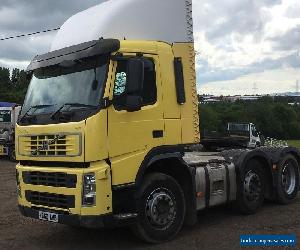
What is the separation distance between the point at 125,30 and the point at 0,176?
457 inches

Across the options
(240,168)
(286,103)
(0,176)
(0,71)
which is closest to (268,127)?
(286,103)

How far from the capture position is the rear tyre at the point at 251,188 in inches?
355

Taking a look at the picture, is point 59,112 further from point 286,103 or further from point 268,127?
point 286,103

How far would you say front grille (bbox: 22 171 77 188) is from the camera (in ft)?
21.2

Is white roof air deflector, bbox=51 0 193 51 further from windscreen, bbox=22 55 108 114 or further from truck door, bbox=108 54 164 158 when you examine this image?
windscreen, bbox=22 55 108 114

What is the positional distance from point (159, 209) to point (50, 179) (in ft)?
5.49

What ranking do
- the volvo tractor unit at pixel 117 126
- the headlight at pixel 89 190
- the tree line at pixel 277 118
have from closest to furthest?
the headlight at pixel 89 190
the volvo tractor unit at pixel 117 126
the tree line at pixel 277 118

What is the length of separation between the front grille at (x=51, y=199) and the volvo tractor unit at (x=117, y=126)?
0.01m

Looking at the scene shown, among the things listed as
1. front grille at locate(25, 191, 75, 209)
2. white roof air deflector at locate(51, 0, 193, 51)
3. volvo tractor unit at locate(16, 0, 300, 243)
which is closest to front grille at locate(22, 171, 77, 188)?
volvo tractor unit at locate(16, 0, 300, 243)

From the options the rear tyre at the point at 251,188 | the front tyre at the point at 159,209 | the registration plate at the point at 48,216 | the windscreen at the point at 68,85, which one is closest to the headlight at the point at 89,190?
the registration plate at the point at 48,216

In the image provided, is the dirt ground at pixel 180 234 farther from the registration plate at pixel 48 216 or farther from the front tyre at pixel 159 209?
the registration plate at pixel 48 216

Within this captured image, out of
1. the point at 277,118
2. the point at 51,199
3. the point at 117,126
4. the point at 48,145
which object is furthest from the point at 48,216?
the point at 277,118

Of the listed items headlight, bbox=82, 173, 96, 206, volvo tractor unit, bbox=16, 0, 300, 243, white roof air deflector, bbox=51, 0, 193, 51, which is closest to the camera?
headlight, bbox=82, 173, 96, 206

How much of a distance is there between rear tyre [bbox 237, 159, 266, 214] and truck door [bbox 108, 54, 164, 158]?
8.39 feet
